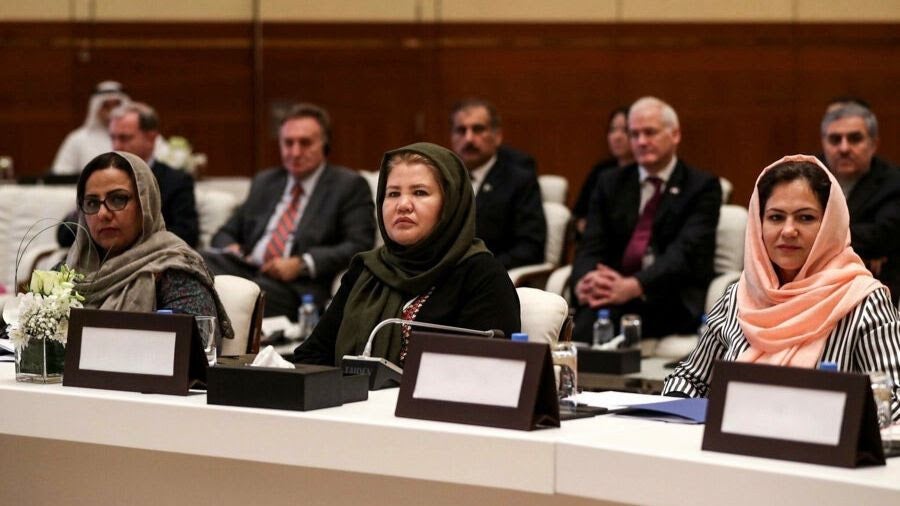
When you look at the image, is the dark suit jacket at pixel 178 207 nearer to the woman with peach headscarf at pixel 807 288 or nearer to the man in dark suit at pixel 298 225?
the man in dark suit at pixel 298 225

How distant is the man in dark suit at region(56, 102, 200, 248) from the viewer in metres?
5.94

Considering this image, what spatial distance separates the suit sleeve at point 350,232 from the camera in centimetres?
573

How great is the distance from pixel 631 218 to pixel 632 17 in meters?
3.83

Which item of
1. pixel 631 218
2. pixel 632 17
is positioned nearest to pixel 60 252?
pixel 631 218

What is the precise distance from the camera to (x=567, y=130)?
9297 millimetres

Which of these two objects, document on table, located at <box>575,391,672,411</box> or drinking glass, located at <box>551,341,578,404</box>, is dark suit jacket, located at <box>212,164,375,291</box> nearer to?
document on table, located at <box>575,391,672,411</box>

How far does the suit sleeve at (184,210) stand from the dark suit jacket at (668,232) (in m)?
1.71

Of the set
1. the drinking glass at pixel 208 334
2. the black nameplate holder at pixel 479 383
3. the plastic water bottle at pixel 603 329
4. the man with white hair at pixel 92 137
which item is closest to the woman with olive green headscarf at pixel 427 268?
the drinking glass at pixel 208 334

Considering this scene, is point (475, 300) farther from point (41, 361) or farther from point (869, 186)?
point (869, 186)

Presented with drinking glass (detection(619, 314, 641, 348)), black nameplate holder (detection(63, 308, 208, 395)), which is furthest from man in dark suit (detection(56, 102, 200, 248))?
black nameplate holder (detection(63, 308, 208, 395))

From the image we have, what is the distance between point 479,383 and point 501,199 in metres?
3.78

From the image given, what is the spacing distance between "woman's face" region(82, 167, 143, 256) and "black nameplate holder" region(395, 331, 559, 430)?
1334 millimetres

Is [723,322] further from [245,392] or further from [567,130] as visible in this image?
[567,130]

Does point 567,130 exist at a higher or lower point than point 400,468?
A: higher
